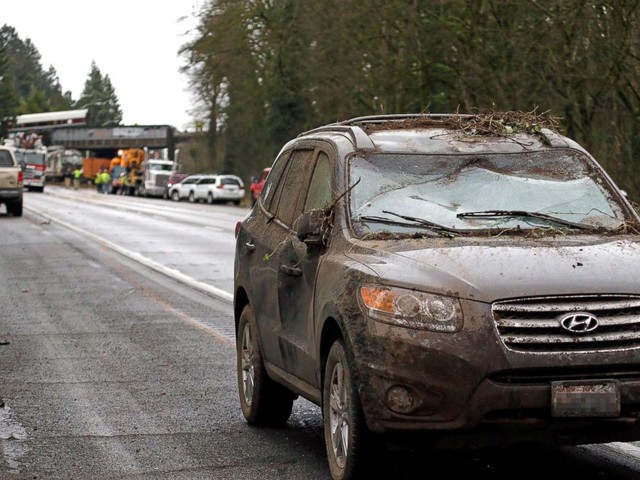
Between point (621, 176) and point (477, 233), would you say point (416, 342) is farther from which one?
point (621, 176)

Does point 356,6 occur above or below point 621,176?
above

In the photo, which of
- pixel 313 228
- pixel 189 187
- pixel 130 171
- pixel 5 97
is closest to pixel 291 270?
pixel 313 228

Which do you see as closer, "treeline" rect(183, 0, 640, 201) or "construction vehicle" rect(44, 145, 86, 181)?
"treeline" rect(183, 0, 640, 201)

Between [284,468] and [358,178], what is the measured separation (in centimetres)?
149

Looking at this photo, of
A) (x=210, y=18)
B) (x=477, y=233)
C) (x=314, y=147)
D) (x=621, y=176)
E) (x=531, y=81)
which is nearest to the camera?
(x=477, y=233)

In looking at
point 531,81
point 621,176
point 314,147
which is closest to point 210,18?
point 531,81

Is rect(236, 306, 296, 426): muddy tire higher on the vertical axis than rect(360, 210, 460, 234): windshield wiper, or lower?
lower

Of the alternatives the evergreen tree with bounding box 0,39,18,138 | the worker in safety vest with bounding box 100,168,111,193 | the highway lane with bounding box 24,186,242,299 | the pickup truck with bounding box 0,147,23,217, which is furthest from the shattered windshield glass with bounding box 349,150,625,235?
the evergreen tree with bounding box 0,39,18,138

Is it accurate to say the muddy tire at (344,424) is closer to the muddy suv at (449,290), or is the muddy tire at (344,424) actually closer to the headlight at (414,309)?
the muddy suv at (449,290)

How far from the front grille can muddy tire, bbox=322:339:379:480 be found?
74 cm

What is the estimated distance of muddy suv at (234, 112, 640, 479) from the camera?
5.61m

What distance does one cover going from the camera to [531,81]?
35.2m

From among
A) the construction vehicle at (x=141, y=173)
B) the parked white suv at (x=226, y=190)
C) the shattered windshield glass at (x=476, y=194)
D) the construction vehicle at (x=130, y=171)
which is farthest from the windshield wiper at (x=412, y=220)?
the construction vehicle at (x=130, y=171)

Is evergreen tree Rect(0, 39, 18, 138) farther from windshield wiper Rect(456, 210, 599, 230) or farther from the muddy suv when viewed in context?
windshield wiper Rect(456, 210, 599, 230)
